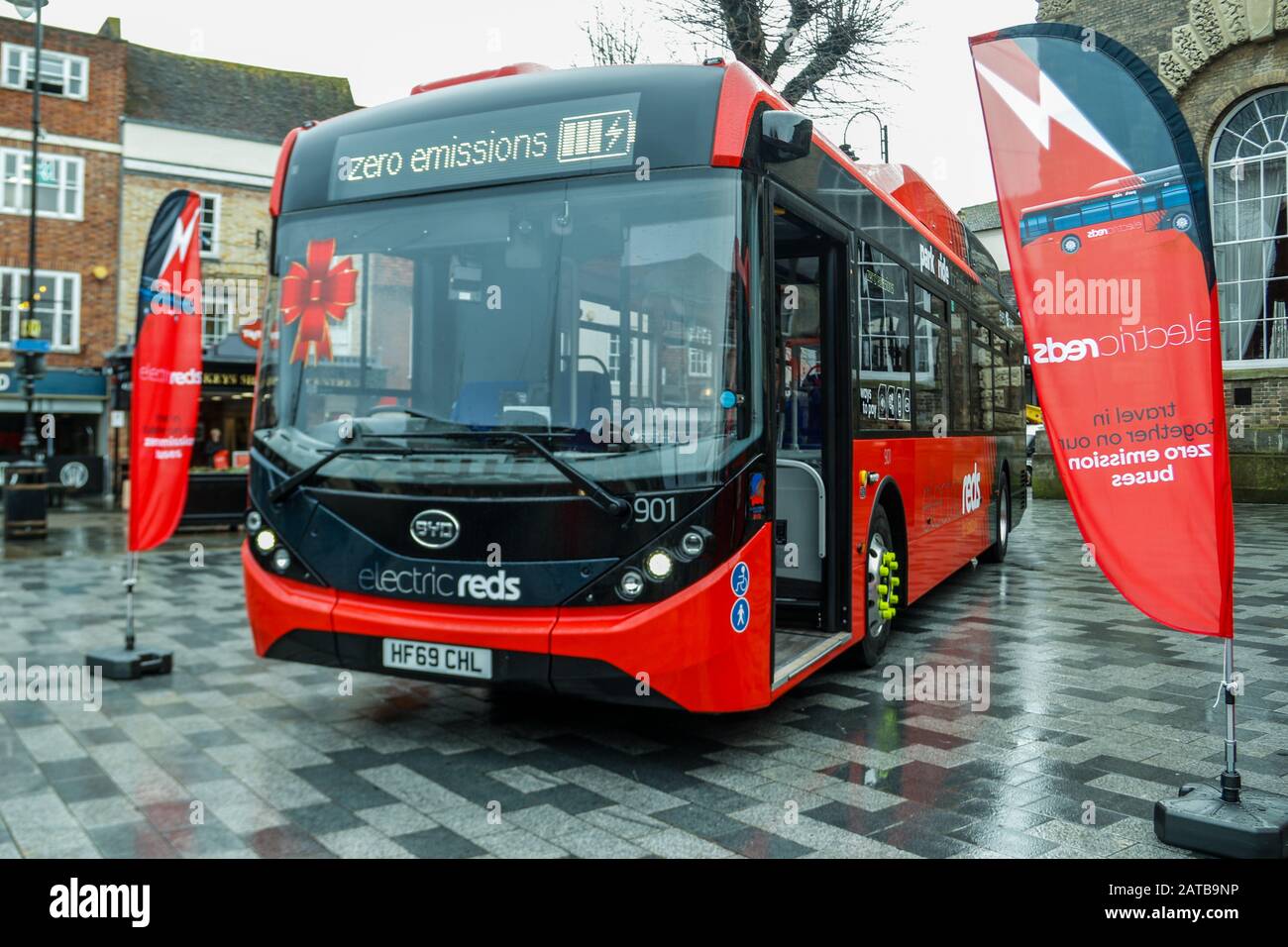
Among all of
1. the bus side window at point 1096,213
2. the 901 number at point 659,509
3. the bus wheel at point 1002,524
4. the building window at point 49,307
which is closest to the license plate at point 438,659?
the 901 number at point 659,509

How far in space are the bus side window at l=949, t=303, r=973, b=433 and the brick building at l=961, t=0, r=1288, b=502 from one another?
1383 centimetres

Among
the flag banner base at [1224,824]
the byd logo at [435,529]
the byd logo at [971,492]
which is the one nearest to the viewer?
the flag banner base at [1224,824]

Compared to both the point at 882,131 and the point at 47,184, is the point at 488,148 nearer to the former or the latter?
the point at 882,131

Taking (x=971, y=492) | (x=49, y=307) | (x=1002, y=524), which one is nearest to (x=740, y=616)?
(x=971, y=492)

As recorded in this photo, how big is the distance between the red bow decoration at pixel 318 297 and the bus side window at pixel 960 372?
5.61 m

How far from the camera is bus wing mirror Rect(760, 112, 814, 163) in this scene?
4727mm

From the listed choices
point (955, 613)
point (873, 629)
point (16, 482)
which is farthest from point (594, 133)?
point (16, 482)

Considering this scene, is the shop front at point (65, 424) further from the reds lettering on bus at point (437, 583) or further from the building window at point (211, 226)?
the reds lettering on bus at point (437, 583)

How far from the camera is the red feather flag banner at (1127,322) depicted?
391 cm

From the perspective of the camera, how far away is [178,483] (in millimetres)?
6898

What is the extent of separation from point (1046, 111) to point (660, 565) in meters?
2.39

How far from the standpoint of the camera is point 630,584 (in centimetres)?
446

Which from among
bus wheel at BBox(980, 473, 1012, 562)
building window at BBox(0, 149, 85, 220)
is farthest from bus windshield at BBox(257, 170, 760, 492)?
building window at BBox(0, 149, 85, 220)
